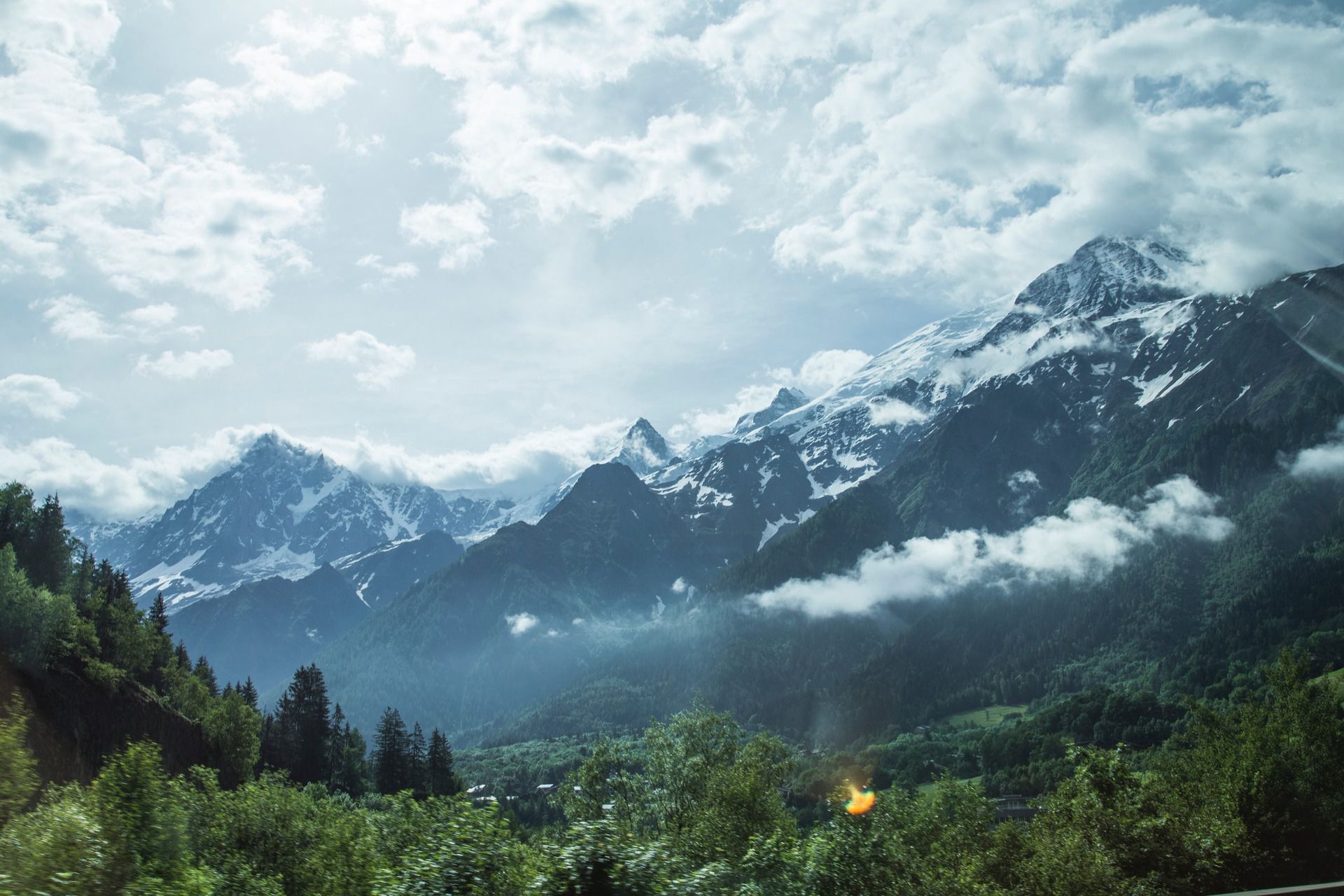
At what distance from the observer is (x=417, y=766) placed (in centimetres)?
16512

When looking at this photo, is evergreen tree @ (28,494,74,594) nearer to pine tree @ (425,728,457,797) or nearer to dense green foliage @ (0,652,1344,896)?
pine tree @ (425,728,457,797)

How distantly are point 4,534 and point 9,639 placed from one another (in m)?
52.9

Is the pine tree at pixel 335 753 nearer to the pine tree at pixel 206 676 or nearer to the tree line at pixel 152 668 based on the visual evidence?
the tree line at pixel 152 668

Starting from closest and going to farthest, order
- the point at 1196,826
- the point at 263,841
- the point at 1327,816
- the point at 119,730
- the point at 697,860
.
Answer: the point at 697,860, the point at 1196,826, the point at 263,841, the point at 1327,816, the point at 119,730

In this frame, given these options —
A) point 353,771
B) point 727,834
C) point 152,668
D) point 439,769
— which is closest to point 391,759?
point 353,771

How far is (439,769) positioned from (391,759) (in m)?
9.93

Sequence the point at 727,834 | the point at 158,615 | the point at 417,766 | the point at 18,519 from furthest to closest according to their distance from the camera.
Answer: the point at 158,615
the point at 417,766
the point at 18,519
the point at 727,834

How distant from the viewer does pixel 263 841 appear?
4666cm

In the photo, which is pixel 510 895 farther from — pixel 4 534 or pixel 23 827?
pixel 4 534

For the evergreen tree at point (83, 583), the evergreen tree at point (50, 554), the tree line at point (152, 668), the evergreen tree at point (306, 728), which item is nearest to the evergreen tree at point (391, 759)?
the tree line at point (152, 668)

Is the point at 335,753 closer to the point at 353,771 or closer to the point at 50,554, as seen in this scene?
the point at 353,771

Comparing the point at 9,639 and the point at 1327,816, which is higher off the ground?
the point at 9,639

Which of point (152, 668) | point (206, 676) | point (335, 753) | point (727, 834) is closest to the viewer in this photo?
point (727, 834)

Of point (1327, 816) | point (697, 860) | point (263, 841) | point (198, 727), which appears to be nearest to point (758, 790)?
point (697, 860)
